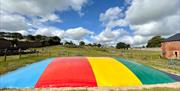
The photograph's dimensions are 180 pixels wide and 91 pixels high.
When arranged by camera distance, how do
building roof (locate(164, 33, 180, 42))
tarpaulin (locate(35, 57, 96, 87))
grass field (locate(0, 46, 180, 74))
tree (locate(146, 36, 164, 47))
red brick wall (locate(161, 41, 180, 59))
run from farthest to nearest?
tree (locate(146, 36, 164, 47)) → building roof (locate(164, 33, 180, 42)) → red brick wall (locate(161, 41, 180, 59)) → grass field (locate(0, 46, 180, 74)) → tarpaulin (locate(35, 57, 96, 87))

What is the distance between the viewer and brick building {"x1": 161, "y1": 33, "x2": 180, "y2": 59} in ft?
183

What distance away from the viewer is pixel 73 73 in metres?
10.7

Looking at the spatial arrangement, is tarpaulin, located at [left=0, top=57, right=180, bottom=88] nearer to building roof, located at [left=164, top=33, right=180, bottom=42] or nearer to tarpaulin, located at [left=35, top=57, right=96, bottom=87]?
tarpaulin, located at [left=35, top=57, right=96, bottom=87]

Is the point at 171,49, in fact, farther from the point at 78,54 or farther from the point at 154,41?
the point at 154,41

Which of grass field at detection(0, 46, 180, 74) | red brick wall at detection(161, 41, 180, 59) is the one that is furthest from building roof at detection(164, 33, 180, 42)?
grass field at detection(0, 46, 180, 74)

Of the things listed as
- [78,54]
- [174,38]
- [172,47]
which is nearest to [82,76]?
[78,54]

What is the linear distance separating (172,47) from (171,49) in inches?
20.7

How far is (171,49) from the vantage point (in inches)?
2255

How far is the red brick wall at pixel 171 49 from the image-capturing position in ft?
183

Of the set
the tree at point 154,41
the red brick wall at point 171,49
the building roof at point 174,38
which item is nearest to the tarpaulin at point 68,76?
the red brick wall at point 171,49

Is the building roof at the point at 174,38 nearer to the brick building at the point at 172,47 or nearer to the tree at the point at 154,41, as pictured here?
the brick building at the point at 172,47

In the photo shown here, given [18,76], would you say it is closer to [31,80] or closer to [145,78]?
[31,80]

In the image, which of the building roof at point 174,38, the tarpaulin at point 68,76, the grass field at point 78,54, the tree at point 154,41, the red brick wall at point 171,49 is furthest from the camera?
the tree at point 154,41

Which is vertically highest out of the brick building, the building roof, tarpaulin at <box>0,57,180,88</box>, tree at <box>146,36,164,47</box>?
tree at <box>146,36,164,47</box>
